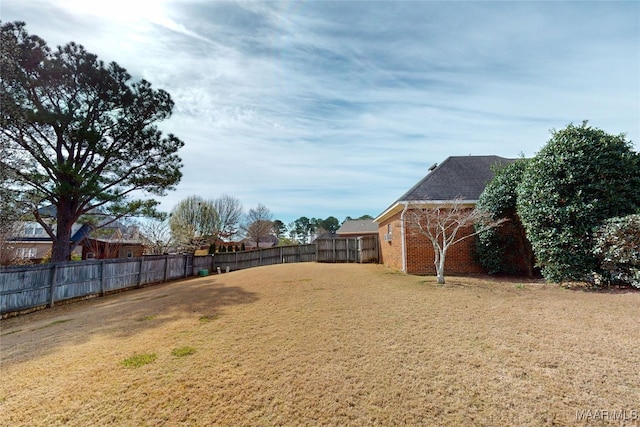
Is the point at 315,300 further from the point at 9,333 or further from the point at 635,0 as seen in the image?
the point at 635,0

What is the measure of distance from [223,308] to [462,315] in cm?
495

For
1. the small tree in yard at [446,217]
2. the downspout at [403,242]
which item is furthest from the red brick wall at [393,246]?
the small tree in yard at [446,217]

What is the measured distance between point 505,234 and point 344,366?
927 centimetres

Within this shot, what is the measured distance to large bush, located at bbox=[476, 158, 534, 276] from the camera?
9711mm

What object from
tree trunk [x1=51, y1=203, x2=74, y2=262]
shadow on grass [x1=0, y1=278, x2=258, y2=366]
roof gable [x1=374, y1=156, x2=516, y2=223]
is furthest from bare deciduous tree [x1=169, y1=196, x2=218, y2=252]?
roof gable [x1=374, y1=156, x2=516, y2=223]

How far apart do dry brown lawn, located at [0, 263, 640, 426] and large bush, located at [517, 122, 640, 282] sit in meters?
1.39

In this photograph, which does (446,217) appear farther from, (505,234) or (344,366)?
(344,366)

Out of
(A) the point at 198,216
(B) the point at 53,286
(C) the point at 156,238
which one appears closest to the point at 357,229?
(A) the point at 198,216

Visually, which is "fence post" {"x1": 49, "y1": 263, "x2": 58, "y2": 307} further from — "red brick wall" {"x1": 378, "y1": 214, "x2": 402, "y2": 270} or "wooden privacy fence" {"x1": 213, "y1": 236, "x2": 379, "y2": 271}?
"red brick wall" {"x1": 378, "y1": 214, "x2": 402, "y2": 270}

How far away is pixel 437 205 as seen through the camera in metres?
10.8

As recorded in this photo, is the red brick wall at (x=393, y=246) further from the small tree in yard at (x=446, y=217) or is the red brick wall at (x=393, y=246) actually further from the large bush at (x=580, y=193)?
the large bush at (x=580, y=193)

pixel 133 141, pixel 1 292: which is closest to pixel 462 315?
pixel 1 292

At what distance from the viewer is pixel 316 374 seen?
329 centimetres

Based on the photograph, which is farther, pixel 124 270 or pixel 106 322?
pixel 124 270
